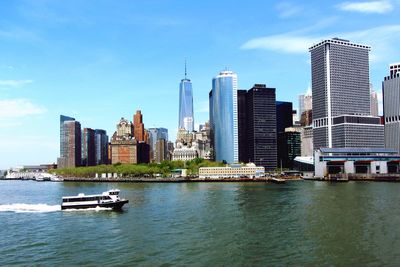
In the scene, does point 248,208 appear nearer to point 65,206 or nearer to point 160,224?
point 160,224

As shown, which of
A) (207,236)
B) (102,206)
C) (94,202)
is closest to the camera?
(207,236)

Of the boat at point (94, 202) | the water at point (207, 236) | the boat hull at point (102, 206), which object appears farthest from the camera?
the boat at point (94, 202)

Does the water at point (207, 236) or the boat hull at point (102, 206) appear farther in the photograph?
the boat hull at point (102, 206)

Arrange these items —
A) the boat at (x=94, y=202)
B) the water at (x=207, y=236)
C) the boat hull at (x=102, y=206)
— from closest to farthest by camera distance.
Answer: the water at (x=207, y=236) → the boat hull at (x=102, y=206) → the boat at (x=94, y=202)

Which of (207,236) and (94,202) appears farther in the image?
(94,202)

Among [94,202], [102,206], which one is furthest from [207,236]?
[94,202]

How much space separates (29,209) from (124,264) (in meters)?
46.9

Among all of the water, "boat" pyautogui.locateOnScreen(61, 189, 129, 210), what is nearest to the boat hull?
"boat" pyautogui.locateOnScreen(61, 189, 129, 210)

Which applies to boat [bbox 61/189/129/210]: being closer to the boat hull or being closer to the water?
the boat hull

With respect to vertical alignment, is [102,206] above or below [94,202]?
below

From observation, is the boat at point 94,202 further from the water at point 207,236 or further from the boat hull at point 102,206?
the water at point 207,236

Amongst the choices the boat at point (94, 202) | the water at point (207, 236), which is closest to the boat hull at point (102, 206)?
the boat at point (94, 202)

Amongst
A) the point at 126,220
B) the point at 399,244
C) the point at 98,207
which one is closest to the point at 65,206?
the point at 98,207

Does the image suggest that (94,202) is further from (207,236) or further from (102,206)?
(207,236)
